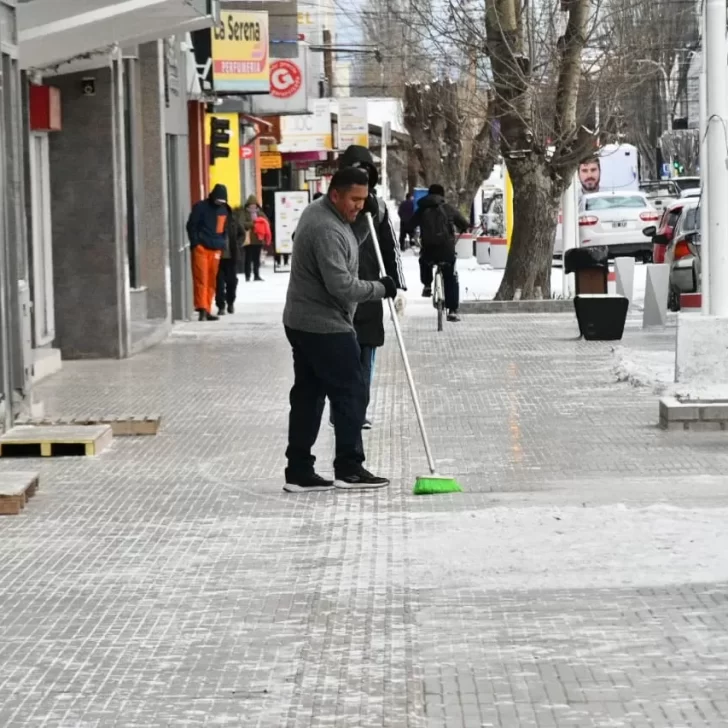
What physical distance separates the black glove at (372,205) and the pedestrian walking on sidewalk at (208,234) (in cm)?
1292

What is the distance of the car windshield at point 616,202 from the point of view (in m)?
41.5

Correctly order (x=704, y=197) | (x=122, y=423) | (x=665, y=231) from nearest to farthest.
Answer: (x=122, y=423)
(x=704, y=197)
(x=665, y=231)

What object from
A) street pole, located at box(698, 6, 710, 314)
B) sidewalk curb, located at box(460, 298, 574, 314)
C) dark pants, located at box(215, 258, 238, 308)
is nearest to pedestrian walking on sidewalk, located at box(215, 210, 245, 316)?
dark pants, located at box(215, 258, 238, 308)

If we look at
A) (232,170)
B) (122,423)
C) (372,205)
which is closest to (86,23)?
(122,423)

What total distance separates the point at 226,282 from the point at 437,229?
492 centimetres

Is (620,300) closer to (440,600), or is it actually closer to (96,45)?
(96,45)

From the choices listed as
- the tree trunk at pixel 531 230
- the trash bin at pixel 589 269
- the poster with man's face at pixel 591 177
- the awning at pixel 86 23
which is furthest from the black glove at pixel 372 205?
the poster with man's face at pixel 591 177

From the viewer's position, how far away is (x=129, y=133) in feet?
71.7

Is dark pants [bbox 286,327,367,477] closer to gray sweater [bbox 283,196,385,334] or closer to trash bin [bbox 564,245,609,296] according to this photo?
gray sweater [bbox 283,196,385,334]

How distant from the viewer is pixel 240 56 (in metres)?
31.3

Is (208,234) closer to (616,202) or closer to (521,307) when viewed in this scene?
(521,307)

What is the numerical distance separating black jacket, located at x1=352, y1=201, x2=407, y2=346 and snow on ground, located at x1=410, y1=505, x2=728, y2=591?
9.50 ft

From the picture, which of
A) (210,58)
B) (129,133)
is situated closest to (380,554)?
(129,133)

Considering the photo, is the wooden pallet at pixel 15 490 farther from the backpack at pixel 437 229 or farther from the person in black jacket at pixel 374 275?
the backpack at pixel 437 229
